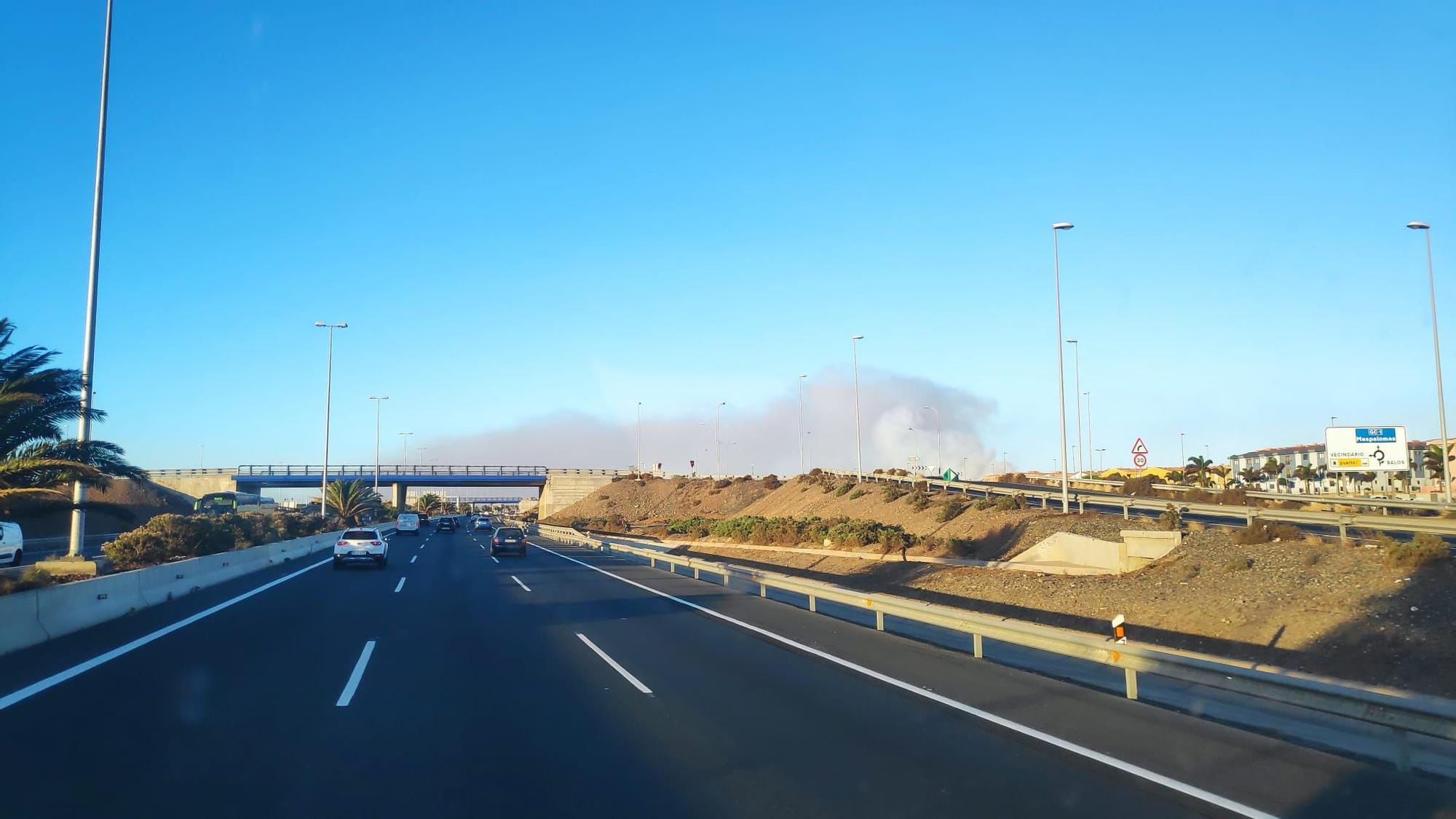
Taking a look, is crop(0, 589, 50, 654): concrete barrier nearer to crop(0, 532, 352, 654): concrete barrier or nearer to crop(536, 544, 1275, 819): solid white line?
crop(0, 532, 352, 654): concrete barrier

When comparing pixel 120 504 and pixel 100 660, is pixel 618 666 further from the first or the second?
pixel 120 504

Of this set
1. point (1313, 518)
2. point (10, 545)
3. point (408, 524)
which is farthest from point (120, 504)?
point (1313, 518)

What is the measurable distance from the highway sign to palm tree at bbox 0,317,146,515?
3707 cm

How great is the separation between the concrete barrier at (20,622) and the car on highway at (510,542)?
28.5 metres

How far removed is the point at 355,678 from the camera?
1262cm

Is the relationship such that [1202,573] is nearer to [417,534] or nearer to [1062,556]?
[1062,556]

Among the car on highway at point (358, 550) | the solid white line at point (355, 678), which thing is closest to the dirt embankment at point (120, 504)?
the car on highway at point (358, 550)

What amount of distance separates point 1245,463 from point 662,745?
114978mm

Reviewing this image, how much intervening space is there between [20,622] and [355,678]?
6305 millimetres

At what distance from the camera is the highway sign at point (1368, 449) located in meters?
33.0

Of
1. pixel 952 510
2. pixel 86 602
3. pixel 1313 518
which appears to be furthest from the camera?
pixel 952 510

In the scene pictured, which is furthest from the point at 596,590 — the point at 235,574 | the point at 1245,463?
the point at 1245,463

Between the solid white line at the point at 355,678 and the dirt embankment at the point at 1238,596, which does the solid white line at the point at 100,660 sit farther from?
the dirt embankment at the point at 1238,596

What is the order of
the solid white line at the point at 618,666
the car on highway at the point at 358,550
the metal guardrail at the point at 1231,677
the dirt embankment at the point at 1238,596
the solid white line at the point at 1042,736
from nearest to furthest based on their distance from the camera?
the solid white line at the point at 1042,736 < the metal guardrail at the point at 1231,677 < the solid white line at the point at 618,666 < the dirt embankment at the point at 1238,596 < the car on highway at the point at 358,550
